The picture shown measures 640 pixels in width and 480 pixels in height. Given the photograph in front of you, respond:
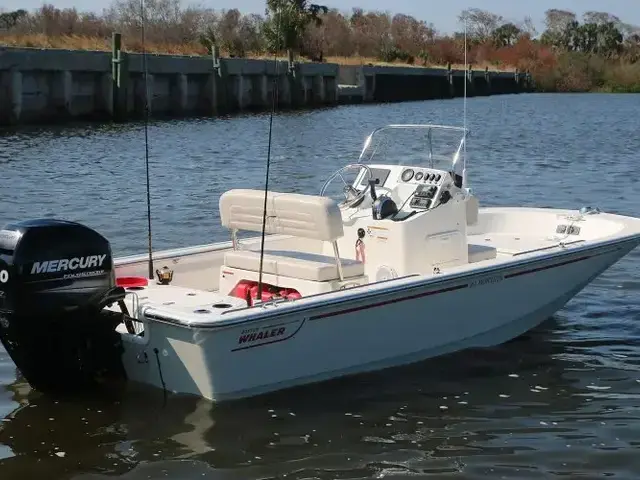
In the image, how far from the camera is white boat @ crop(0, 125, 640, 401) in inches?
254

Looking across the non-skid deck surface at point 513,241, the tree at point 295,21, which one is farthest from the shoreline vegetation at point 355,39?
the non-skid deck surface at point 513,241

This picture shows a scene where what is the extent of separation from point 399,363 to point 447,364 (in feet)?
1.46

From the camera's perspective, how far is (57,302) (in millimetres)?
6375

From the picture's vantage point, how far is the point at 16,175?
752 inches

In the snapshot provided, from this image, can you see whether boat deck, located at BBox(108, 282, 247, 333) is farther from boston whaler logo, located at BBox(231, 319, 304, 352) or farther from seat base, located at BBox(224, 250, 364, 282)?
seat base, located at BBox(224, 250, 364, 282)

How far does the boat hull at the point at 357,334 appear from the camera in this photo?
6676 mm

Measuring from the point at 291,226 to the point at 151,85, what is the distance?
1163 inches

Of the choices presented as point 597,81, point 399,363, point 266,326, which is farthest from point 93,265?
point 597,81

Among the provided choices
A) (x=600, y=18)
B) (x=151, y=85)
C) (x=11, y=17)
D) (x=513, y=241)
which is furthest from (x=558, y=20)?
(x=513, y=241)

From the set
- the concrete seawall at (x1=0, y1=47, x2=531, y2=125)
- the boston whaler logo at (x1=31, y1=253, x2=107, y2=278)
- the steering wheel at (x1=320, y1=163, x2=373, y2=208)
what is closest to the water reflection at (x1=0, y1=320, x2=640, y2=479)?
the boston whaler logo at (x1=31, y1=253, x2=107, y2=278)

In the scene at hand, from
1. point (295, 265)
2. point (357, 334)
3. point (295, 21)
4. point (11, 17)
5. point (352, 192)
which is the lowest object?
point (357, 334)

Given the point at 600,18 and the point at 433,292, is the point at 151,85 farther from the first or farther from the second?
the point at 600,18

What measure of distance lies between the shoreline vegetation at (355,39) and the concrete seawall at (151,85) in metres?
2.36

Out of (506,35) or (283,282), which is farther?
(506,35)
